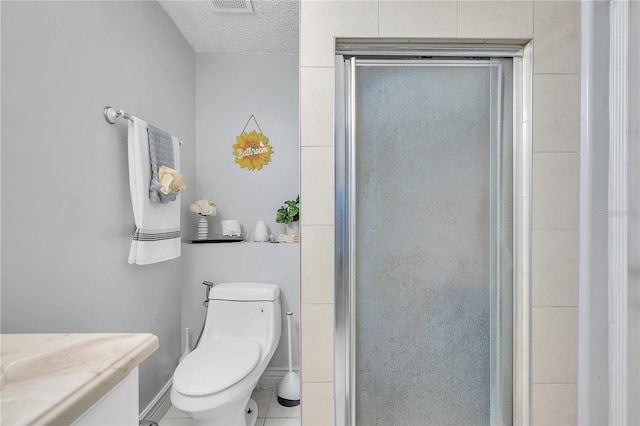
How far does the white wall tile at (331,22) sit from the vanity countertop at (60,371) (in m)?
1.15

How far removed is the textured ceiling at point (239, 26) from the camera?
74.2 inches

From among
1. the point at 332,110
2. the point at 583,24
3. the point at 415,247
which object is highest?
the point at 332,110

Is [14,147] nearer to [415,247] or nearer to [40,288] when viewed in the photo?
[40,288]

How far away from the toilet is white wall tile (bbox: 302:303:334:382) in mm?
370

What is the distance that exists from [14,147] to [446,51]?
1530 millimetres

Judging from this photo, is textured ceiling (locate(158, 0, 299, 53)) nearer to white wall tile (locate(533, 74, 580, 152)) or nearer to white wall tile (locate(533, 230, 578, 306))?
white wall tile (locate(533, 74, 580, 152))

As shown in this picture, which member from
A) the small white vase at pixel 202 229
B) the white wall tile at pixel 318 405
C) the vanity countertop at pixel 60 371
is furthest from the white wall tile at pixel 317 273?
the small white vase at pixel 202 229

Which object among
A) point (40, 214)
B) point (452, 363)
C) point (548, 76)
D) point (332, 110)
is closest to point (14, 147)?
point (40, 214)

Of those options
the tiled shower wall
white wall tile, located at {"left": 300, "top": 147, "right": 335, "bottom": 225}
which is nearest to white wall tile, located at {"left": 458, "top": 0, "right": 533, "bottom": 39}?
the tiled shower wall

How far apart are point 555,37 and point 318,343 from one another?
1.53m

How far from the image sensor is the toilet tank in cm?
201

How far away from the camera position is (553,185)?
1.36 meters

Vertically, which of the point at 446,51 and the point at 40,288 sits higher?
the point at 446,51

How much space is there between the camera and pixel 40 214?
1096mm
